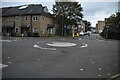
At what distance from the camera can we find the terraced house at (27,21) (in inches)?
1207

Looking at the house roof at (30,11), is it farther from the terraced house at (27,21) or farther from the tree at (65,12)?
the tree at (65,12)

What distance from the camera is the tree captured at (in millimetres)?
36838

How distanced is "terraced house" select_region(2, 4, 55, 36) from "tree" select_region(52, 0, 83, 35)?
3.87 m

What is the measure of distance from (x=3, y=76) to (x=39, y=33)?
85.1ft

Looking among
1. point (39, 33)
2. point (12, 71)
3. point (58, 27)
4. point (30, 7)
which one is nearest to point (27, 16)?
point (30, 7)

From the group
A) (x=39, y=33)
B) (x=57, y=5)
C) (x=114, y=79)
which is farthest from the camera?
(x=57, y=5)

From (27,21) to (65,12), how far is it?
12.6m

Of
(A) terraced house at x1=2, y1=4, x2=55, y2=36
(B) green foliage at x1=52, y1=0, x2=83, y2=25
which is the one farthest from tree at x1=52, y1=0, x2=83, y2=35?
(A) terraced house at x1=2, y1=4, x2=55, y2=36

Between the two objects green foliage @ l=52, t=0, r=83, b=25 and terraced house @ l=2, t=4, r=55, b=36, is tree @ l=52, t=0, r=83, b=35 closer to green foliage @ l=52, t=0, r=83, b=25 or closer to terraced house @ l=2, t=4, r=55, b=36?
green foliage @ l=52, t=0, r=83, b=25

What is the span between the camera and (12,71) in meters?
4.65

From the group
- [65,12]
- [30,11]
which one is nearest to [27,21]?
[30,11]

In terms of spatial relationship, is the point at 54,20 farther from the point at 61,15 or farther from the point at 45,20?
the point at 45,20

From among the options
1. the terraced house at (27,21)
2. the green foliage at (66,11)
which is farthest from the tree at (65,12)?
the terraced house at (27,21)

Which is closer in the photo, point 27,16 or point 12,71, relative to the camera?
point 12,71
